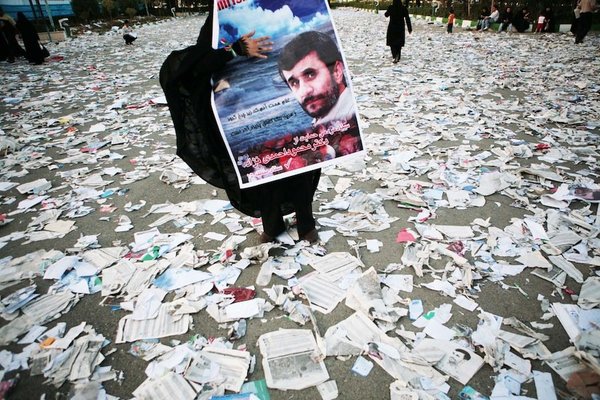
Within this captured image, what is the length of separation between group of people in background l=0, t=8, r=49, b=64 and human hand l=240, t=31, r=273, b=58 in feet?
42.5

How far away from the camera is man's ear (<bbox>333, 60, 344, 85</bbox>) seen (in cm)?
204

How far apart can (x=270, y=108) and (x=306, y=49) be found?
0.39m

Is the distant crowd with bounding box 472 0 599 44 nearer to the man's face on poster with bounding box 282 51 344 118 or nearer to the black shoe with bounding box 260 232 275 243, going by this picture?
the man's face on poster with bounding box 282 51 344 118

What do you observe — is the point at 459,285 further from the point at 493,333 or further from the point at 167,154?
the point at 167,154

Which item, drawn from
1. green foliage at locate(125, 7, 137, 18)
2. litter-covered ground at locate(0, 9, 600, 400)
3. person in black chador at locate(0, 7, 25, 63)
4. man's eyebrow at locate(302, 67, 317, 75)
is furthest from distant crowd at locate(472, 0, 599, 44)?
green foliage at locate(125, 7, 137, 18)

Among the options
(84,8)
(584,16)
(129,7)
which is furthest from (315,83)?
(129,7)

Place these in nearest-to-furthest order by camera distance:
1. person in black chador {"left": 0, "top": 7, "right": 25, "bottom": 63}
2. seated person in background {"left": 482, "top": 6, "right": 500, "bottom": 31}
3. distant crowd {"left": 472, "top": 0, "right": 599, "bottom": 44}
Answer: person in black chador {"left": 0, "top": 7, "right": 25, "bottom": 63} < distant crowd {"left": 472, "top": 0, "right": 599, "bottom": 44} < seated person in background {"left": 482, "top": 6, "right": 500, "bottom": 31}

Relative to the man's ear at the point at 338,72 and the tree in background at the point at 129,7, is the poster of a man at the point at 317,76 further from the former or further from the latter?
the tree in background at the point at 129,7

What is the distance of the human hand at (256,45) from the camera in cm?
194

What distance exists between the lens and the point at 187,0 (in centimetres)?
4544

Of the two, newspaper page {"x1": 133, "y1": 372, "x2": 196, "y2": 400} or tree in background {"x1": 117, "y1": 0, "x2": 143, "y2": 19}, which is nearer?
newspaper page {"x1": 133, "y1": 372, "x2": 196, "y2": 400}

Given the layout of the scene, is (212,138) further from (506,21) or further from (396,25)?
(506,21)

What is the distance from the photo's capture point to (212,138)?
2.36m

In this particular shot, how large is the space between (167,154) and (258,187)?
269 centimetres
